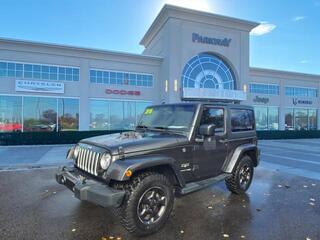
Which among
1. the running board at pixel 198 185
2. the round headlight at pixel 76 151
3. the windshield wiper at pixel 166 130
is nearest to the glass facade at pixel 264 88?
the running board at pixel 198 185

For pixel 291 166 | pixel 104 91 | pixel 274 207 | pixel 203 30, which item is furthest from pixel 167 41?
pixel 274 207

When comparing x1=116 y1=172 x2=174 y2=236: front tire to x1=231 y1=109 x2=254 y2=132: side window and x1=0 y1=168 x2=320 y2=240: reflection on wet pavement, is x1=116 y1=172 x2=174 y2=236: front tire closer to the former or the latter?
x1=0 y1=168 x2=320 y2=240: reflection on wet pavement

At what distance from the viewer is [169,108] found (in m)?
5.01

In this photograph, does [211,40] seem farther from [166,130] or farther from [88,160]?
[88,160]

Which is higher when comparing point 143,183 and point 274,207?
point 143,183

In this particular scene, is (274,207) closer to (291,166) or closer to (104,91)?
(291,166)

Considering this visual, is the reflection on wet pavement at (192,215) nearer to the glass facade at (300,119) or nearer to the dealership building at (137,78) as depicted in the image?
the dealership building at (137,78)

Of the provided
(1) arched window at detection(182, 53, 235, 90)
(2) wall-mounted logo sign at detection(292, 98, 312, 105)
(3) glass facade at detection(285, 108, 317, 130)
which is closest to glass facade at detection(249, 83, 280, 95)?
(2) wall-mounted logo sign at detection(292, 98, 312, 105)

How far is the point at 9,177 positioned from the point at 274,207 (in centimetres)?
728

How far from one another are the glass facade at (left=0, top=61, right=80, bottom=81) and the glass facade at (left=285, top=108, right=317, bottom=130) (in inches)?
952

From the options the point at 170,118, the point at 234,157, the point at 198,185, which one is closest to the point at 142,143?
the point at 170,118

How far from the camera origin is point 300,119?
97.0 feet

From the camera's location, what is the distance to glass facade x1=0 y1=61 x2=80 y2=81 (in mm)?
18062

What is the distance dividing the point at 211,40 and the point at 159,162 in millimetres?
22169
